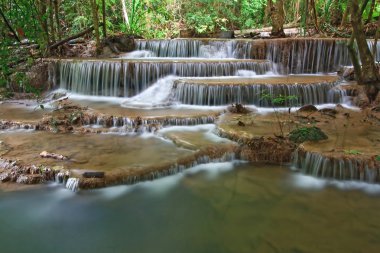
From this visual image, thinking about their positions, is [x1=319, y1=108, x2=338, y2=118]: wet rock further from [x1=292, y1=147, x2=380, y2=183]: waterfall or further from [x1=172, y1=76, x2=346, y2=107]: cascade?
[x1=292, y1=147, x2=380, y2=183]: waterfall

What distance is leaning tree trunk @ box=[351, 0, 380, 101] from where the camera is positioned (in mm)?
7695

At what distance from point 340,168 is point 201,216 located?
238 cm

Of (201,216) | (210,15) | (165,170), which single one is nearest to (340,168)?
(201,216)

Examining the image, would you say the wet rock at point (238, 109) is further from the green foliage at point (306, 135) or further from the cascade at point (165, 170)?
the cascade at point (165, 170)

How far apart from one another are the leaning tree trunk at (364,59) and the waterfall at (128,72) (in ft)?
11.4

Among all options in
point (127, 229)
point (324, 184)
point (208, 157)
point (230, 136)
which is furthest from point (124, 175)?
point (324, 184)

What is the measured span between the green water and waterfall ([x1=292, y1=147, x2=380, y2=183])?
0.16m

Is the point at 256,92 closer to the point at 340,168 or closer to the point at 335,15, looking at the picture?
the point at 340,168

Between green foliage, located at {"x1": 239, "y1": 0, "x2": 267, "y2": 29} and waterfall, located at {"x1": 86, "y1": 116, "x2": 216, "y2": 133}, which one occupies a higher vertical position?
green foliage, located at {"x1": 239, "y1": 0, "x2": 267, "y2": 29}

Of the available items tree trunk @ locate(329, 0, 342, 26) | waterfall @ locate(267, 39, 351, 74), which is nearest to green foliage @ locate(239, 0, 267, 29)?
tree trunk @ locate(329, 0, 342, 26)

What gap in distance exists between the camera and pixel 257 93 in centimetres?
927

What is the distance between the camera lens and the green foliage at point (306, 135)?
647 centimetres

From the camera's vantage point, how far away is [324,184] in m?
5.59

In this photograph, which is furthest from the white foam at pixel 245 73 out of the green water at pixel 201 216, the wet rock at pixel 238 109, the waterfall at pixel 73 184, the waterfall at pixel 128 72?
the waterfall at pixel 73 184
